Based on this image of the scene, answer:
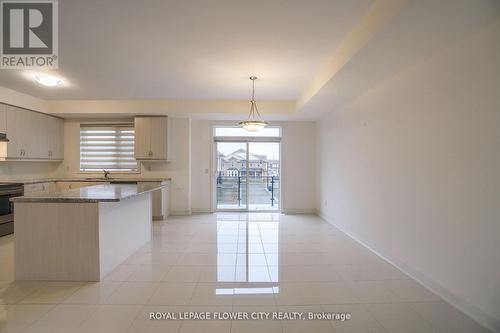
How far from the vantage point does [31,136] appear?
5320 mm

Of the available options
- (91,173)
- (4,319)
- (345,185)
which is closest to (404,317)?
(345,185)

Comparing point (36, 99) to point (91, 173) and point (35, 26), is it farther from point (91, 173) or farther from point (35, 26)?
point (35, 26)

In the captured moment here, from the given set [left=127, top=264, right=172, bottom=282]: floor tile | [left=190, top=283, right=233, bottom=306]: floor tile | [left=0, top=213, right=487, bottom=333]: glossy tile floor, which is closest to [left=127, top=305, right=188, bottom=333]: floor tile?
[left=0, top=213, right=487, bottom=333]: glossy tile floor

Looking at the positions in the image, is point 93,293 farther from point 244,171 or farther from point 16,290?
point 244,171

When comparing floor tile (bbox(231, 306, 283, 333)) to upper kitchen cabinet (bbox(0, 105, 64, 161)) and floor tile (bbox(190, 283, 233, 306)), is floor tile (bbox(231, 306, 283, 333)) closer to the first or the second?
floor tile (bbox(190, 283, 233, 306))

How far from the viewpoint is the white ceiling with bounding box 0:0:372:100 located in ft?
7.62

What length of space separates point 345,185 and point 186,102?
378cm

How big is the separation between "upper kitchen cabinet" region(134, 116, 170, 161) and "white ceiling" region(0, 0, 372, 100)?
123 centimetres

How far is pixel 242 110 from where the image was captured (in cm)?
561

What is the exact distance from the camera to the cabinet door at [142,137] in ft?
19.4

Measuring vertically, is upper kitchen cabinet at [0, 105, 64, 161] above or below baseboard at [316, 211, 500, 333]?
above

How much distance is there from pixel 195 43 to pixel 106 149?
458 cm

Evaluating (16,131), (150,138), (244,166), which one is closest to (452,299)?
(244,166)

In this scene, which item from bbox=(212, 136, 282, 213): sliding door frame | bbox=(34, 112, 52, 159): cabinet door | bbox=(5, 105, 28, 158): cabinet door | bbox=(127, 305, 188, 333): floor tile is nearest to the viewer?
bbox=(127, 305, 188, 333): floor tile
